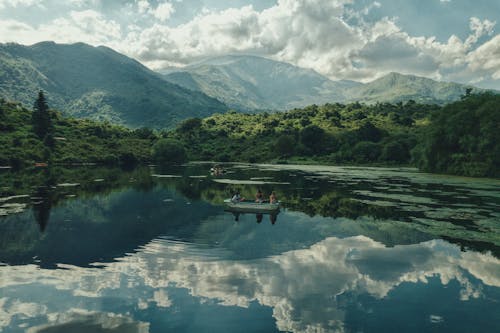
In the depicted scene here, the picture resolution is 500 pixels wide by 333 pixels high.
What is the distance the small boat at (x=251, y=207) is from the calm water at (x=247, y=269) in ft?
4.19

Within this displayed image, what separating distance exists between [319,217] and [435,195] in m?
32.7

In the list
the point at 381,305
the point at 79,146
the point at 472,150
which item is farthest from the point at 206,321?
the point at 79,146

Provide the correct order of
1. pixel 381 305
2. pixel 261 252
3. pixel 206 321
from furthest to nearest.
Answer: pixel 261 252 → pixel 381 305 → pixel 206 321

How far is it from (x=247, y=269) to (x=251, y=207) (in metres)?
26.2

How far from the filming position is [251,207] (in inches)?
2165

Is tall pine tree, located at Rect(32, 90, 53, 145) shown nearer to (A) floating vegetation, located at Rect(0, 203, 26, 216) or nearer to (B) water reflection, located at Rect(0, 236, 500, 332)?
(A) floating vegetation, located at Rect(0, 203, 26, 216)

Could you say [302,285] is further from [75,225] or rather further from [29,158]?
[29,158]

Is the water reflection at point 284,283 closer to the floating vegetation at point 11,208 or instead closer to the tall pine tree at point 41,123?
the floating vegetation at point 11,208

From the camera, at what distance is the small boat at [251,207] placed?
176 feet

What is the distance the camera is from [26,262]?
29.5 metres


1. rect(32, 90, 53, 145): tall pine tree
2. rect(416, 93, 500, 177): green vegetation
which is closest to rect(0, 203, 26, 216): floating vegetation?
rect(416, 93, 500, 177): green vegetation

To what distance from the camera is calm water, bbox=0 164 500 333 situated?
20.2 meters

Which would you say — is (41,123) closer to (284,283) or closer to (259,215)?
(259,215)

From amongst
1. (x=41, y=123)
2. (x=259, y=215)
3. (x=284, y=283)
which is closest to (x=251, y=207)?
(x=259, y=215)
